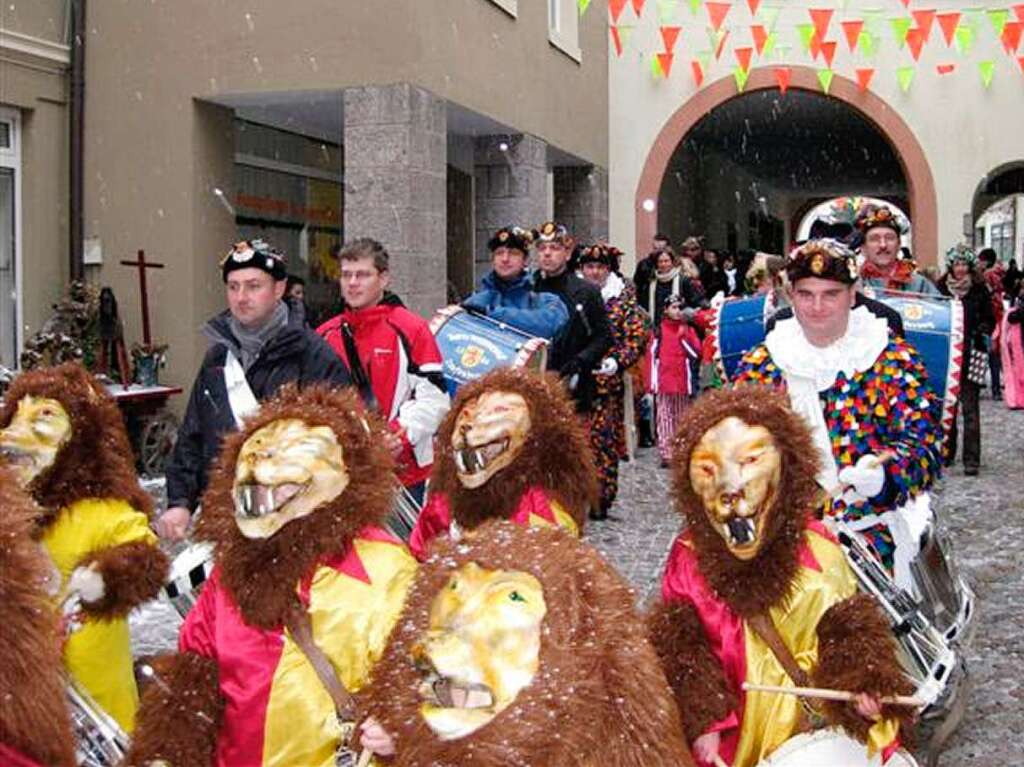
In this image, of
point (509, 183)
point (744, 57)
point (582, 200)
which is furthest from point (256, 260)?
point (744, 57)

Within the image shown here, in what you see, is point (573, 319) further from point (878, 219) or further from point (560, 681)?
point (560, 681)

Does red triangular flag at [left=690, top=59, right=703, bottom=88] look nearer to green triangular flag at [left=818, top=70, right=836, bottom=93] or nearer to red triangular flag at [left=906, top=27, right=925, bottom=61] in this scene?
green triangular flag at [left=818, top=70, right=836, bottom=93]

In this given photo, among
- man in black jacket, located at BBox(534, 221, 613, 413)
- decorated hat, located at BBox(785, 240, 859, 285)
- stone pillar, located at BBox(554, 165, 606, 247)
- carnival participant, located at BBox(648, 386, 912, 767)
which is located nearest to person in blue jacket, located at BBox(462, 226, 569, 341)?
man in black jacket, located at BBox(534, 221, 613, 413)

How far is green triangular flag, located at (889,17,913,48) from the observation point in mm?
18250

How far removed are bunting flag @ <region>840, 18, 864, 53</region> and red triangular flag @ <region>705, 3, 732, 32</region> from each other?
1553 millimetres

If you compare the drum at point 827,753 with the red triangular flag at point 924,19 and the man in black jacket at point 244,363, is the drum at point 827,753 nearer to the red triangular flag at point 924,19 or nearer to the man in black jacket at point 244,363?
the man in black jacket at point 244,363

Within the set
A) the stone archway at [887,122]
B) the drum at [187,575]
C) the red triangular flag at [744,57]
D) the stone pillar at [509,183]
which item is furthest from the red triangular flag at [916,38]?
the drum at [187,575]

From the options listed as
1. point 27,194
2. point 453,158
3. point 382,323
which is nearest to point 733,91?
point 453,158

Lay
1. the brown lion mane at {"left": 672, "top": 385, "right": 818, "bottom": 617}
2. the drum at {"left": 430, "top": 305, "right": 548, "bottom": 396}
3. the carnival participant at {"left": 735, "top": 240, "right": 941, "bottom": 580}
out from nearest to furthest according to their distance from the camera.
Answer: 1. the brown lion mane at {"left": 672, "top": 385, "right": 818, "bottom": 617}
2. the carnival participant at {"left": 735, "top": 240, "right": 941, "bottom": 580}
3. the drum at {"left": 430, "top": 305, "right": 548, "bottom": 396}

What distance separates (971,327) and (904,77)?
26.2 feet

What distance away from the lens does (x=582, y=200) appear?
18.4 metres

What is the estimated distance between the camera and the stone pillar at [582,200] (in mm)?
18297

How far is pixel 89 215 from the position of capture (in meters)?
12.0

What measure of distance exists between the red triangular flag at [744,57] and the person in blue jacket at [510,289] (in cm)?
1198
